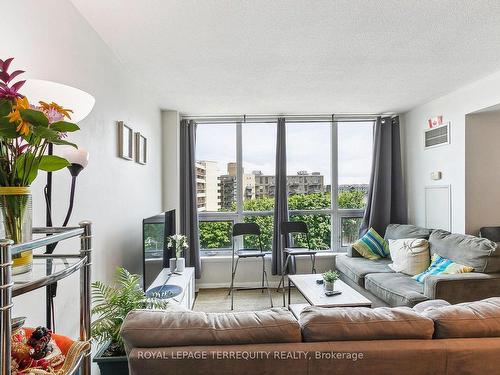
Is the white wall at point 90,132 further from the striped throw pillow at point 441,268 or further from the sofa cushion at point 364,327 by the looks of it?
the striped throw pillow at point 441,268

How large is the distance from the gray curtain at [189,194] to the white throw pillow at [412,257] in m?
2.55

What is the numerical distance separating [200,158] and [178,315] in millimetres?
3661

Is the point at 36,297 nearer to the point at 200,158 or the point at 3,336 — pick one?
the point at 3,336

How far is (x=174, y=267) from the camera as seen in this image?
3734 mm

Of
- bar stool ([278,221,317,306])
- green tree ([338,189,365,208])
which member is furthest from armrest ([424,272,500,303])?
green tree ([338,189,365,208])

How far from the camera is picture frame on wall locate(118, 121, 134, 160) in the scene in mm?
2627

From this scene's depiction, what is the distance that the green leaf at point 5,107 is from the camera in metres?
0.76

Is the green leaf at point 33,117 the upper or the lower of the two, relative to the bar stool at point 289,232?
upper

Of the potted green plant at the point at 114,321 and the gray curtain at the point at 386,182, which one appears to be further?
the gray curtain at the point at 386,182

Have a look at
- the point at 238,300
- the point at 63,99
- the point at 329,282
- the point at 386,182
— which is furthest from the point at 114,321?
the point at 386,182

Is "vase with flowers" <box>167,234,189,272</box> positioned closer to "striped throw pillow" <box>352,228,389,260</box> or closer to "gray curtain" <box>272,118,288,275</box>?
"gray curtain" <box>272,118,288,275</box>

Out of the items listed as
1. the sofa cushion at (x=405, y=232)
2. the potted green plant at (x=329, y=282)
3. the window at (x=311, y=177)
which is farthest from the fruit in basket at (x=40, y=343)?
the window at (x=311, y=177)

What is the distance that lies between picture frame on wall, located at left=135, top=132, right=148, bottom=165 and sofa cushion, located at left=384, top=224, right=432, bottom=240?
3.24 meters

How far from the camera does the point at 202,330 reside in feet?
4.32
